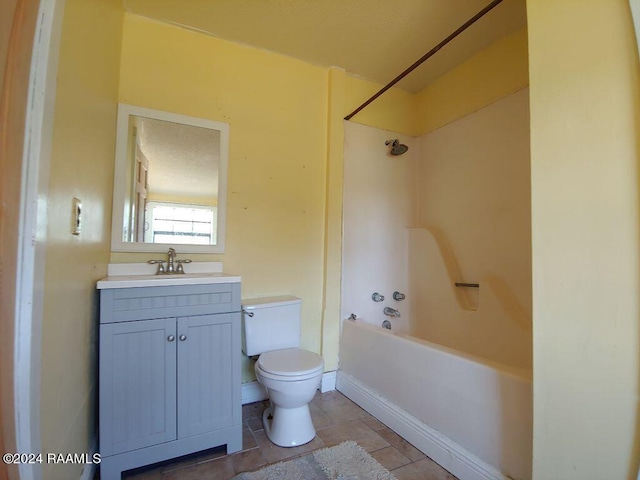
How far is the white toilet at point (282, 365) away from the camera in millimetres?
1562

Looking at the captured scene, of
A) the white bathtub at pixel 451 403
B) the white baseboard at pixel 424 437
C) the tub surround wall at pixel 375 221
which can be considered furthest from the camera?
the tub surround wall at pixel 375 221

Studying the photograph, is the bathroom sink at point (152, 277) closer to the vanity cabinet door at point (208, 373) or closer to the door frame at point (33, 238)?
the vanity cabinet door at point (208, 373)

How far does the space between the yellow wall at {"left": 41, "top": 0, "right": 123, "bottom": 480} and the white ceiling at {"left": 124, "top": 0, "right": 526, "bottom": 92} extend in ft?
1.62

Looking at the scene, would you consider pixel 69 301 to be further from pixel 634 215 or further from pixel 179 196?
pixel 634 215

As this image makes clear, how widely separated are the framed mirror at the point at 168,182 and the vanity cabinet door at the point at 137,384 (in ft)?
1.95

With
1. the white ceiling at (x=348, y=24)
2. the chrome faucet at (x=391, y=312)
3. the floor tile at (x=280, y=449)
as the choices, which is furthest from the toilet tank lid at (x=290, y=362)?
the white ceiling at (x=348, y=24)

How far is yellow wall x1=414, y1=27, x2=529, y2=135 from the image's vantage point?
197 cm

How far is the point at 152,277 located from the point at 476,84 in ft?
8.33

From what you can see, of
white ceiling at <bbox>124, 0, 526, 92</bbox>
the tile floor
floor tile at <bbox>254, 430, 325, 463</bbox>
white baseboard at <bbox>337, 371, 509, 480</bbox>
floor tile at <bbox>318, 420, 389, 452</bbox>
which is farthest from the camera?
white ceiling at <bbox>124, 0, 526, 92</bbox>

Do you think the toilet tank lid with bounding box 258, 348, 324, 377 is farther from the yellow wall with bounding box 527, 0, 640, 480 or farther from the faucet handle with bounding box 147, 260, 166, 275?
the yellow wall with bounding box 527, 0, 640, 480

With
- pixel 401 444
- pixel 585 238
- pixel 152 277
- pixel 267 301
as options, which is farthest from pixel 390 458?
pixel 152 277

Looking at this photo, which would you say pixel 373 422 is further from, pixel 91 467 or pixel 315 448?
pixel 91 467

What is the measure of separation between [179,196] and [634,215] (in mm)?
2092

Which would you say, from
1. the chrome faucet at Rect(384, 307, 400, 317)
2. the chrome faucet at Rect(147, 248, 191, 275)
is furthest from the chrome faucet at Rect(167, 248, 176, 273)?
the chrome faucet at Rect(384, 307, 400, 317)
